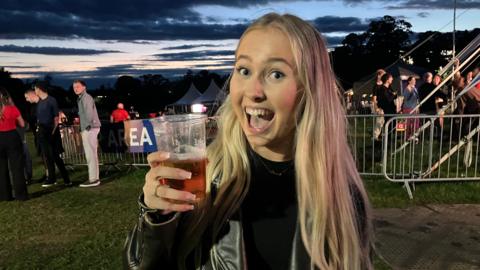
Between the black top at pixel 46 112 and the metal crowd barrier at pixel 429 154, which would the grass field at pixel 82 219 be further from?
the black top at pixel 46 112

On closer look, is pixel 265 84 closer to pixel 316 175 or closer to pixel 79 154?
pixel 316 175

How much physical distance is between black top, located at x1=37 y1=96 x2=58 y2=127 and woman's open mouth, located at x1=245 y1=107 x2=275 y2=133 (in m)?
8.25

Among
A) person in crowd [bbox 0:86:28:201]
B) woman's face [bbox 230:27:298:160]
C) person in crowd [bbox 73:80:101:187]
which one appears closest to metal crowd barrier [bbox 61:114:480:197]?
person in crowd [bbox 73:80:101:187]

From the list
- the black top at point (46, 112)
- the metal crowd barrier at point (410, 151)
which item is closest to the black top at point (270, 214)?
the metal crowd barrier at point (410, 151)

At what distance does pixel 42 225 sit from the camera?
261 inches

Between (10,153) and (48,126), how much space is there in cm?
105

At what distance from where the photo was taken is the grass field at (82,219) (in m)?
5.26

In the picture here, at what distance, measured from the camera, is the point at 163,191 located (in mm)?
1117

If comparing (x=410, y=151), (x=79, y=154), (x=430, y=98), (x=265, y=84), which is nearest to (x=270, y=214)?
(x=265, y=84)

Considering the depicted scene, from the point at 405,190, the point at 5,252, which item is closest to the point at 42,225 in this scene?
the point at 5,252

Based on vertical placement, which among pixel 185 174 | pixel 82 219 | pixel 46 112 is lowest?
pixel 82 219

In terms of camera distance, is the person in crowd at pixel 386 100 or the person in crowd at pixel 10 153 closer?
the person in crowd at pixel 10 153

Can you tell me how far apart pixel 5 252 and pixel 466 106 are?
33.4 ft

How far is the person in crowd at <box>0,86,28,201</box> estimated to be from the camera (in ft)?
25.4
